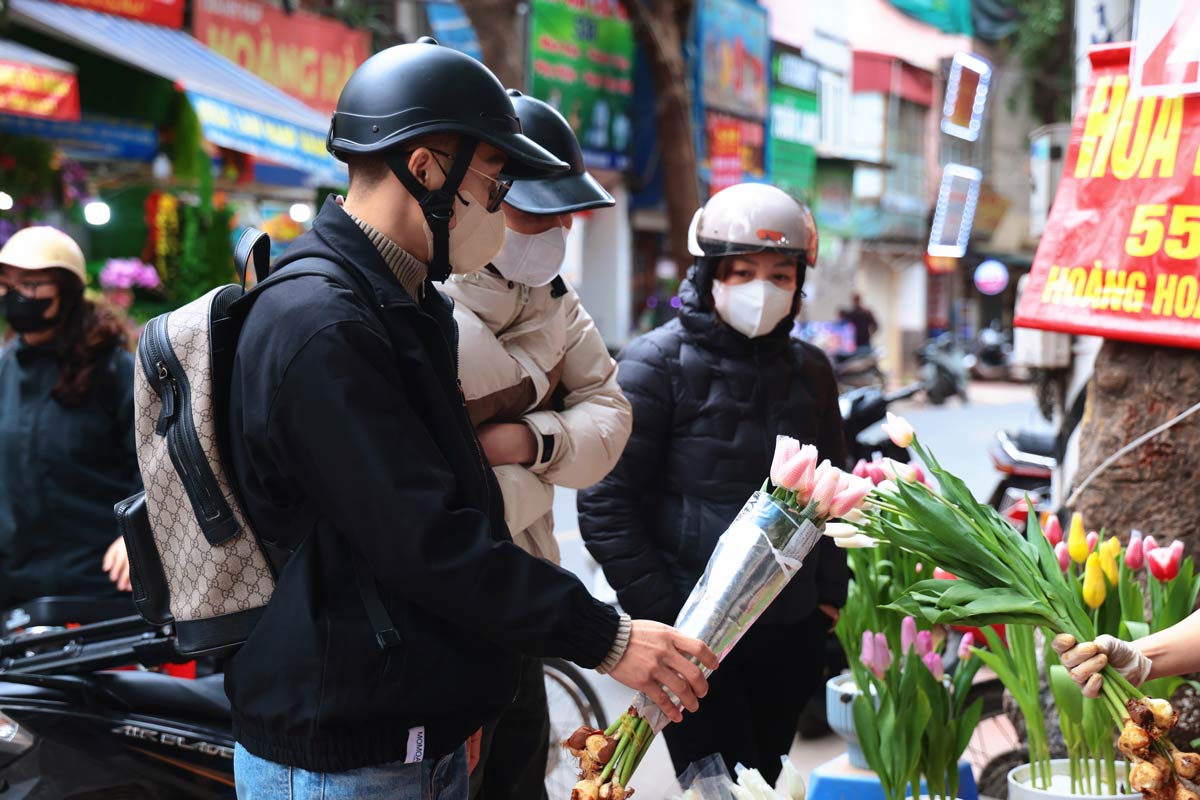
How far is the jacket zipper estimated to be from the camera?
1.94 m

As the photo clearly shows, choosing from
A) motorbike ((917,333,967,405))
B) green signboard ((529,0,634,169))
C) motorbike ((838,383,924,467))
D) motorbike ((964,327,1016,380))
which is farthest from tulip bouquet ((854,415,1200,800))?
motorbike ((964,327,1016,380))

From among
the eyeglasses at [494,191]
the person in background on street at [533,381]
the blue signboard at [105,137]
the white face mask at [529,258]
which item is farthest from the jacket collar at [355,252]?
the blue signboard at [105,137]

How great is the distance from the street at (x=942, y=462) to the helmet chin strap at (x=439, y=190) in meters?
1.12

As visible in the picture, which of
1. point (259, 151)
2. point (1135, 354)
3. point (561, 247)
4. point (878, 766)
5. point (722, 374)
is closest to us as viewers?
point (561, 247)

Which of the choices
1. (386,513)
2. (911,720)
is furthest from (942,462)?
(386,513)

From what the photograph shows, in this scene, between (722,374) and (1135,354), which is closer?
(722,374)

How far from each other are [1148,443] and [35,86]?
24.1ft

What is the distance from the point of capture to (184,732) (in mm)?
3379

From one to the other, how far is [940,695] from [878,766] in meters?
0.24

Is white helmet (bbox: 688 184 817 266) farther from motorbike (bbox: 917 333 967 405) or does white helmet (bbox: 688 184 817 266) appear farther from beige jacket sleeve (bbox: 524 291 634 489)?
motorbike (bbox: 917 333 967 405)

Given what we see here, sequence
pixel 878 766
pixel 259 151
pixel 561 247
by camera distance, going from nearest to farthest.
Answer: pixel 561 247 < pixel 878 766 < pixel 259 151

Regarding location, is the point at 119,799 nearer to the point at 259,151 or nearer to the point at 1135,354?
the point at 1135,354

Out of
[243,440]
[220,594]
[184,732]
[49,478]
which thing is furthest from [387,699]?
[49,478]

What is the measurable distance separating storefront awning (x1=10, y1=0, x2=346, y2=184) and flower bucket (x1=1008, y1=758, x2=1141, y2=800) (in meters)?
8.07
